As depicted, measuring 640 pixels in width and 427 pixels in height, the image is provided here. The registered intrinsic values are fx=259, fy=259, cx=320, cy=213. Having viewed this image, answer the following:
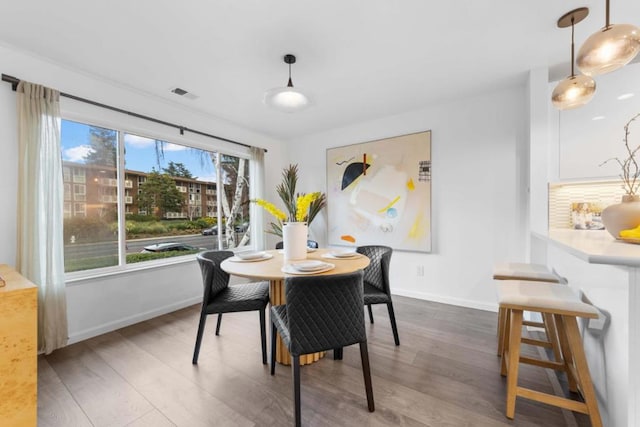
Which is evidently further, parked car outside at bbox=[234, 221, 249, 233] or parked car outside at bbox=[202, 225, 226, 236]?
parked car outside at bbox=[234, 221, 249, 233]

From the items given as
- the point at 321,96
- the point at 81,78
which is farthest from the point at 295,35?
the point at 81,78

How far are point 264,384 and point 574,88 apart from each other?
2.80 meters

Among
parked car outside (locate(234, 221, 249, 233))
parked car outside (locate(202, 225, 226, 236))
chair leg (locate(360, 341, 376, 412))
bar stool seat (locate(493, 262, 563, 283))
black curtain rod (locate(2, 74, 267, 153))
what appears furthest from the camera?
parked car outside (locate(234, 221, 249, 233))

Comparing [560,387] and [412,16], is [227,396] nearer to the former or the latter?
[560,387]

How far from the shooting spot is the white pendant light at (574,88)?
1.63 metres

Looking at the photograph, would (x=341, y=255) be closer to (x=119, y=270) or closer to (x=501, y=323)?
(x=501, y=323)

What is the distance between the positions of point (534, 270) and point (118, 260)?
379cm

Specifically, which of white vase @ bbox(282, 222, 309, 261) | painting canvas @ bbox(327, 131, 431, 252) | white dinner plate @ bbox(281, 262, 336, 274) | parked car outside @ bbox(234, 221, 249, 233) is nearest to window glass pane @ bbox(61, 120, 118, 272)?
parked car outside @ bbox(234, 221, 249, 233)

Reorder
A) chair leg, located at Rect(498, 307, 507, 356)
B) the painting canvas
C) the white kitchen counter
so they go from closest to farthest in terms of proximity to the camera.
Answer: the white kitchen counter
chair leg, located at Rect(498, 307, 507, 356)
the painting canvas

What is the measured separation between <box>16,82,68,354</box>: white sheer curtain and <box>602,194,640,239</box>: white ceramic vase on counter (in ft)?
12.6

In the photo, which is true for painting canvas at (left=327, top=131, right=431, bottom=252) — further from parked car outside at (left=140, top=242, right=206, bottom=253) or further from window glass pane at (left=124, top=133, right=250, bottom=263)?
parked car outside at (left=140, top=242, right=206, bottom=253)

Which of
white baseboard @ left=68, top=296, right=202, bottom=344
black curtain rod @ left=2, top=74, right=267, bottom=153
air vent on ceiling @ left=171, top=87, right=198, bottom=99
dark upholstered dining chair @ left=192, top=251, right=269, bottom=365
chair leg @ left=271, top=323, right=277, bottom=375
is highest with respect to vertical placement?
air vent on ceiling @ left=171, top=87, right=198, bottom=99

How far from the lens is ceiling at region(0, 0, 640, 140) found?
166 cm

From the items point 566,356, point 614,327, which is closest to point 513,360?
point 614,327
